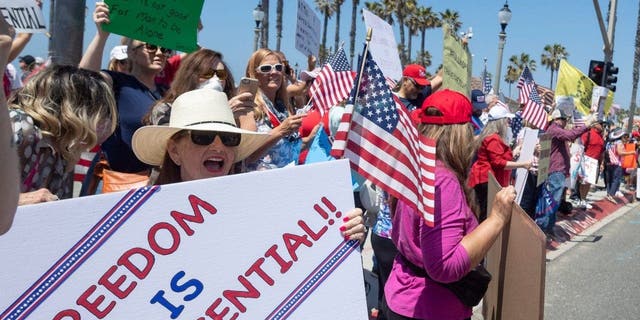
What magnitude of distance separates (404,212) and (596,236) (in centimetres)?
751

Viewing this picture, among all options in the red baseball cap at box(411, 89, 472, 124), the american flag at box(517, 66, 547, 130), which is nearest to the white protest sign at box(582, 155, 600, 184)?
the american flag at box(517, 66, 547, 130)

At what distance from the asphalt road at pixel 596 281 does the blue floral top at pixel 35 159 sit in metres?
4.28

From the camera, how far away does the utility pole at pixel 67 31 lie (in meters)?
3.75

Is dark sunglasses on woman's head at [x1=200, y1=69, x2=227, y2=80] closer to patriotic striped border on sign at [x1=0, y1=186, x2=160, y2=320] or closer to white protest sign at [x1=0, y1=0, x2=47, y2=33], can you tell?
white protest sign at [x1=0, y1=0, x2=47, y2=33]

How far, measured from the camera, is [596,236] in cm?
905

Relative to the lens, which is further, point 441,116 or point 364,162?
point 441,116

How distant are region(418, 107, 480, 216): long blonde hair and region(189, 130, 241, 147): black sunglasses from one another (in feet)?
2.86

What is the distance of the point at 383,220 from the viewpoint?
4.02m

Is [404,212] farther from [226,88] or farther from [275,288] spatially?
[226,88]

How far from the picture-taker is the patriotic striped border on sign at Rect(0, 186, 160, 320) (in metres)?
1.56

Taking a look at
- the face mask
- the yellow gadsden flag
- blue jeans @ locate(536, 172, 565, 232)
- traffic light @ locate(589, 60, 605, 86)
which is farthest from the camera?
traffic light @ locate(589, 60, 605, 86)

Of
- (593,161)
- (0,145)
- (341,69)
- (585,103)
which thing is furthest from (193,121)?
(593,161)

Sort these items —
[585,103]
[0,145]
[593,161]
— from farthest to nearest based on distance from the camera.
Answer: [593,161] → [585,103] → [0,145]

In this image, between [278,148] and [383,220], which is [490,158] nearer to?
[383,220]
